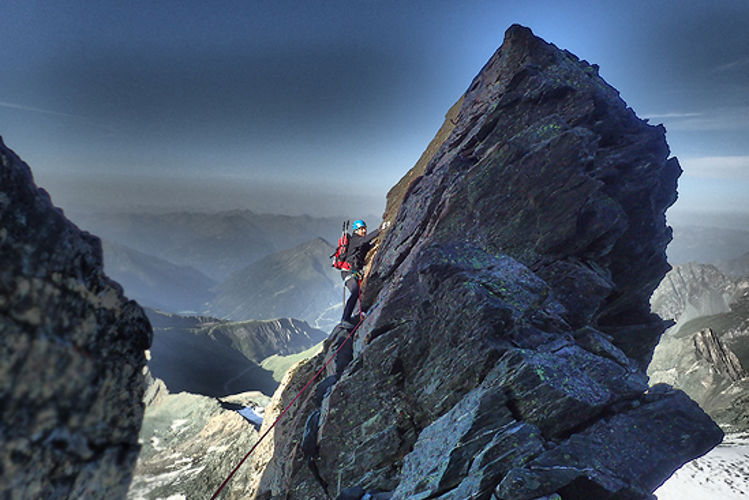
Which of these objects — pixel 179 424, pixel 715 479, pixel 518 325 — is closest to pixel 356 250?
pixel 518 325

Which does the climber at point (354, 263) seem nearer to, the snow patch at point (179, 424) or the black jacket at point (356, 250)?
the black jacket at point (356, 250)

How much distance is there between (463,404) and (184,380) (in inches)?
6467

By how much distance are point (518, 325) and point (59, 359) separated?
551 inches

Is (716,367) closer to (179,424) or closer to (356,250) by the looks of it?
(356,250)

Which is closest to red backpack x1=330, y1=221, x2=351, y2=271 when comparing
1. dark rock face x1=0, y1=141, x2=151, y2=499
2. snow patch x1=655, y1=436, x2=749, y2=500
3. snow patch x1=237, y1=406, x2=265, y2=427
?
dark rock face x1=0, y1=141, x2=151, y2=499

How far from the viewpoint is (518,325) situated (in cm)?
1371

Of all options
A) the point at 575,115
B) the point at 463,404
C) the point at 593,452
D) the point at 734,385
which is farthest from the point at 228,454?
the point at 734,385

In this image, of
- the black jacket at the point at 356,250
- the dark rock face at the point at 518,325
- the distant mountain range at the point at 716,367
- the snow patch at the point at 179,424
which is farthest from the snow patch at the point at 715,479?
the snow patch at the point at 179,424

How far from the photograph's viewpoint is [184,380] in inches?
5605

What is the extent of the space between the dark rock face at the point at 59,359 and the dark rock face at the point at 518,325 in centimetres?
950

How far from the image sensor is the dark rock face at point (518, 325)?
1093 centimetres

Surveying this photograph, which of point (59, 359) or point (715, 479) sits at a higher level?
point (59, 359)

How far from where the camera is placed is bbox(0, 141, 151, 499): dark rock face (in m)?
3.67

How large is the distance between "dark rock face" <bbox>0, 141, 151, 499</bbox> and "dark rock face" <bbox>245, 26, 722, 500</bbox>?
9502 mm
